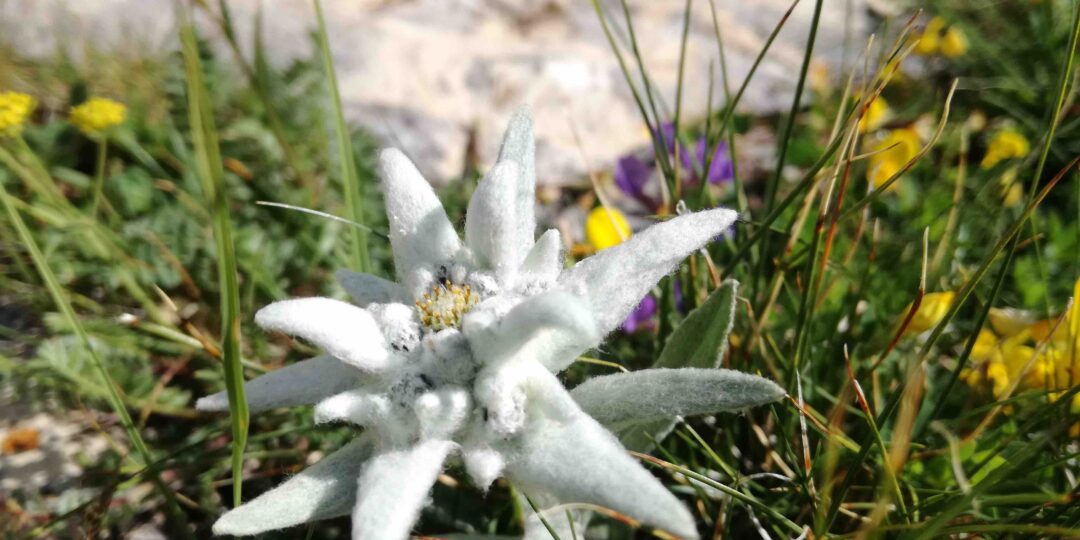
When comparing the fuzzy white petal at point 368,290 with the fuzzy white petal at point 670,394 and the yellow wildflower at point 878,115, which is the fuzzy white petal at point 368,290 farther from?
the yellow wildflower at point 878,115

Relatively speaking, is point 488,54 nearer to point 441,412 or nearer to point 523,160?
point 523,160

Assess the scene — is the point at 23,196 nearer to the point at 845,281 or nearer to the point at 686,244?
the point at 686,244

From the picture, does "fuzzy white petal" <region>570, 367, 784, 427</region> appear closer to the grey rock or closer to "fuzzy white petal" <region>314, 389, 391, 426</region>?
"fuzzy white petal" <region>314, 389, 391, 426</region>

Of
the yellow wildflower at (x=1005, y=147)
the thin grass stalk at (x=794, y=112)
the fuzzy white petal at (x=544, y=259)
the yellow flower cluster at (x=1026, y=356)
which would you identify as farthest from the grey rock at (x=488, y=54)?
Answer: the fuzzy white petal at (x=544, y=259)

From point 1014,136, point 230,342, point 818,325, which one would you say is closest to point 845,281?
point 818,325

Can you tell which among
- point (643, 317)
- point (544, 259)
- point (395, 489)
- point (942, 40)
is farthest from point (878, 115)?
point (395, 489)

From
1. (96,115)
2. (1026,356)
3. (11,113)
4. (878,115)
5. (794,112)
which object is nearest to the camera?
(794,112)
